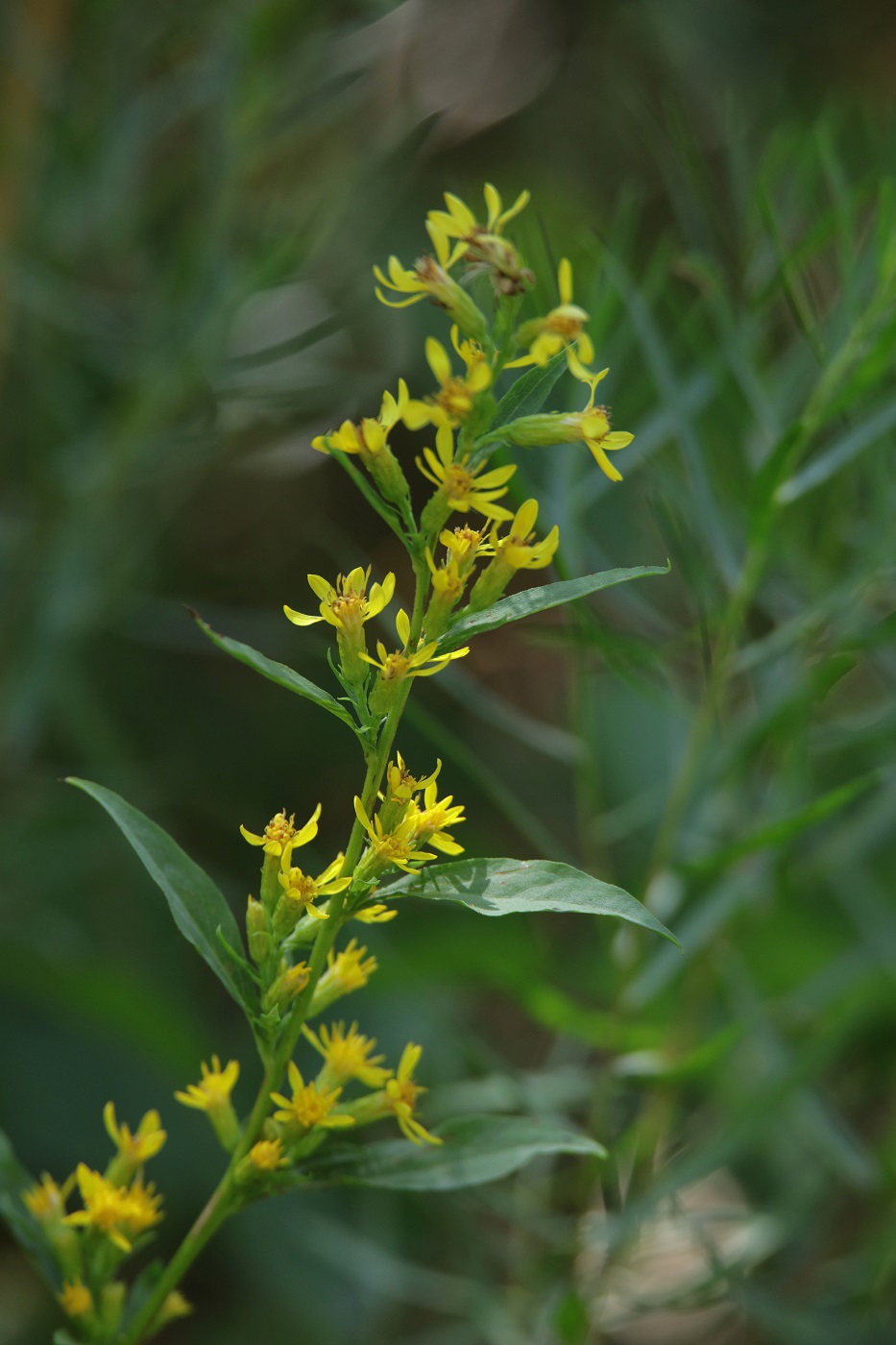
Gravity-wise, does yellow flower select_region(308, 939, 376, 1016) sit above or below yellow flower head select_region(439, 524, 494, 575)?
below

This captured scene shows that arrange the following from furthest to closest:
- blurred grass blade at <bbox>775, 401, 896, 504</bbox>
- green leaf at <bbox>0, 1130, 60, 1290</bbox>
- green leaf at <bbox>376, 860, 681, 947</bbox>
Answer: blurred grass blade at <bbox>775, 401, 896, 504</bbox>, green leaf at <bbox>0, 1130, 60, 1290</bbox>, green leaf at <bbox>376, 860, 681, 947</bbox>

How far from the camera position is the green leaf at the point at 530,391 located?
0.37 metres

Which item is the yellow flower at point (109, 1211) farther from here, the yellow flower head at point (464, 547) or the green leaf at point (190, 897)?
the yellow flower head at point (464, 547)

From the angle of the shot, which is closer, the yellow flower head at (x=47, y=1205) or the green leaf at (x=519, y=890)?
the green leaf at (x=519, y=890)

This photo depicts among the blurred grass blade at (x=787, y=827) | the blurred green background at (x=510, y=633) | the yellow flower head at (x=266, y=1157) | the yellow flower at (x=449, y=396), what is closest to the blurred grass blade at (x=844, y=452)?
the blurred green background at (x=510, y=633)

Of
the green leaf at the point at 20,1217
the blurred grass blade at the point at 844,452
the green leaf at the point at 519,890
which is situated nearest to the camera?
the green leaf at the point at 519,890

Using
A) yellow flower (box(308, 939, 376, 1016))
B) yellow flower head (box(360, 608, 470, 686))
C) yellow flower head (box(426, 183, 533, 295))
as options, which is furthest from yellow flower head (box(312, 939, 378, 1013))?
yellow flower head (box(426, 183, 533, 295))

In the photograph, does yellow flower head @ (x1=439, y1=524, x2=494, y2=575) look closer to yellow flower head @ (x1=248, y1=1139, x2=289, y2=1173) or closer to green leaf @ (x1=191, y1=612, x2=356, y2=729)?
green leaf @ (x1=191, y1=612, x2=356, y2=729)

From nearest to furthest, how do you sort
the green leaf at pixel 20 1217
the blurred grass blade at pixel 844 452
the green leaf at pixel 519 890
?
the green leaf at pixel 519 890, the green leaf at pixel 20 1217, the blurred grass blade at pixel 844 452

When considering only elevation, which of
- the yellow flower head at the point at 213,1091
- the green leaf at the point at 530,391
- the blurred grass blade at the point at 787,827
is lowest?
the blurred grass blade at the point at 787,827

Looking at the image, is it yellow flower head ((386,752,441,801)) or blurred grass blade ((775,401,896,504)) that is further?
blurred grass blade ((775,401,896,504))

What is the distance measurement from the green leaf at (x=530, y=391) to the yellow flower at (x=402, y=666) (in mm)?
69

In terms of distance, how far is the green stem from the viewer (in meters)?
0.35

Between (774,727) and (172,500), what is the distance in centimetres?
78
